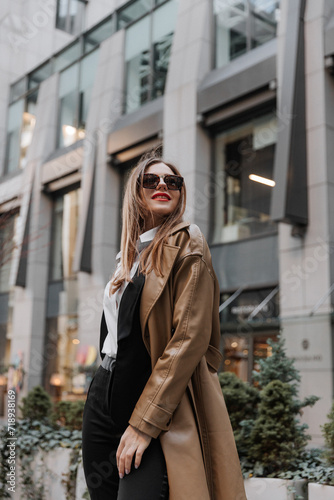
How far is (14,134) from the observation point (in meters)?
25.0

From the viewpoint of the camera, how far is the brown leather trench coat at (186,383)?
1898 millimetres

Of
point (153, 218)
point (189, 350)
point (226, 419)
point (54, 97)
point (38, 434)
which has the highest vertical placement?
point (54, 97)

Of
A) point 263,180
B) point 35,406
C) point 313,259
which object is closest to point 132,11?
point 263,180

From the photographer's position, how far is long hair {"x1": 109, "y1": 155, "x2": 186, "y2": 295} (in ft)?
6.95

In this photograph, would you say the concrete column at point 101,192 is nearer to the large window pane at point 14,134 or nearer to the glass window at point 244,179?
the glass window at point 244,179

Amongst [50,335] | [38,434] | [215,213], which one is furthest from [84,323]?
[38,434]

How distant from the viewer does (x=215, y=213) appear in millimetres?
15312

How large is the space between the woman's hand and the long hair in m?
0.56

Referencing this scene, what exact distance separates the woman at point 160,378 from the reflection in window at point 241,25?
1375 centimetres

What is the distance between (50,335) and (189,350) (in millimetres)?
19817

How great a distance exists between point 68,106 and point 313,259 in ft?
45.1

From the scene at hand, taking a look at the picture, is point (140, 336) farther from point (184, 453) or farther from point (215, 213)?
point (215, 213)

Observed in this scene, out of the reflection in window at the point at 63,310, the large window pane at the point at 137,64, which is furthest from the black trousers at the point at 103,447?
the reflection in window at the point at 63,310

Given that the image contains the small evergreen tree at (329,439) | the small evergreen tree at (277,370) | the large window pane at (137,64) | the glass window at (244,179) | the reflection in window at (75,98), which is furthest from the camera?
the reflection in window at (75,98)
